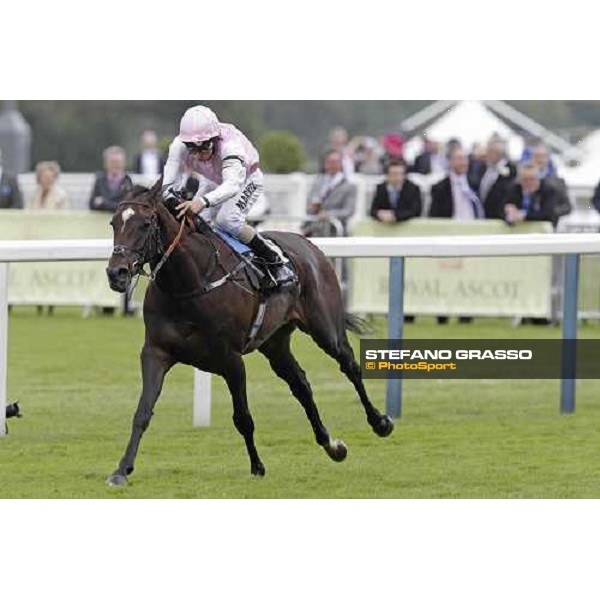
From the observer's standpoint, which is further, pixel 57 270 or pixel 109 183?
pixel 109 183

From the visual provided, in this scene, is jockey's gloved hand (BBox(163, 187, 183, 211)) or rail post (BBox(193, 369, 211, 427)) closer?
jockey's gloved hand (BBox(163, 187, 183, 211))

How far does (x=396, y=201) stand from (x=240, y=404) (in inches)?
375

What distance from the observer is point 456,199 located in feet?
65.6

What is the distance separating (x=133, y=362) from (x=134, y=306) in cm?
468

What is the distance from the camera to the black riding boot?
10570 mm

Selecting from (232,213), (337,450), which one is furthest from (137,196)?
(337,450)

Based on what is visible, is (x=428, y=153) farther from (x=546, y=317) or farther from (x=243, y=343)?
(x=243, y=343)

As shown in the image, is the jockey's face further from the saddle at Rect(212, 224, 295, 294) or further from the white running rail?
the white running rail

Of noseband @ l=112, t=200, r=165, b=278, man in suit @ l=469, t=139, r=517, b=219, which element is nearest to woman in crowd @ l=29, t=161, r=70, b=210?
man in suit @ l=469, t=139, r=517, b=219

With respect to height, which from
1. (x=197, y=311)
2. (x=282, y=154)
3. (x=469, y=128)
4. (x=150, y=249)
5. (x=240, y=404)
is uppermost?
(x=469, y=128)

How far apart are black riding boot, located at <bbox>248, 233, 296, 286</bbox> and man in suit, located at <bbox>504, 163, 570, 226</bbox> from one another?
864 centimetres

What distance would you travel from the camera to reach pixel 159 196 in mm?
9711

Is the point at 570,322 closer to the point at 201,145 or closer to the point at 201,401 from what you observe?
the point at 201,401

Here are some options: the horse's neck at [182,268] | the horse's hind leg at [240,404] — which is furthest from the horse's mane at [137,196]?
the horse's hind leg at [240,404]
